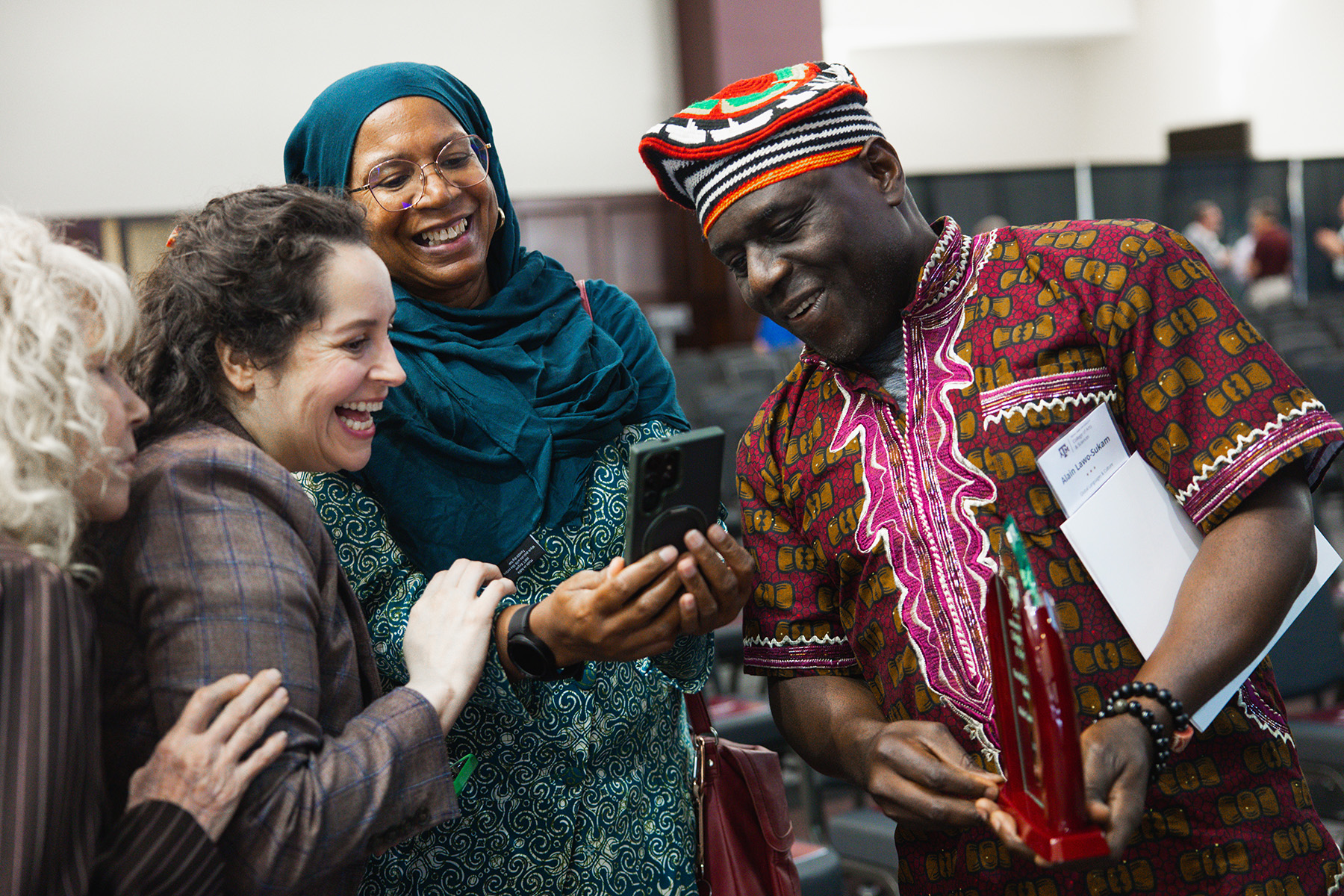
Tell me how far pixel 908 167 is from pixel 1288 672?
1332 cm

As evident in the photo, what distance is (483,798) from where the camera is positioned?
1.42 meters

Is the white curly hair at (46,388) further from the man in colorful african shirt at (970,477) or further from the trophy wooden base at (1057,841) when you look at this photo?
the trophy wooden base at (1057,841)

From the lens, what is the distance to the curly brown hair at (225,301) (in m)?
1.19

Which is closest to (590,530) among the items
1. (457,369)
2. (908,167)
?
(457,369)

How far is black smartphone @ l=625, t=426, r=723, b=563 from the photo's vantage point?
1.14 metres

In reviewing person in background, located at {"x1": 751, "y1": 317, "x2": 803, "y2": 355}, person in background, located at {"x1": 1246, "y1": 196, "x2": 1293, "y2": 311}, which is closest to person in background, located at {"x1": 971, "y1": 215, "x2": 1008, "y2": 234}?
person in background, located at {"x1": 751, "y1": 317, "x2": 803, "y2": 355}

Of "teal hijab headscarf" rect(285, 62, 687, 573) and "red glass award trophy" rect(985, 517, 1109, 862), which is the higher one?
"teal hijab headscarf" rect(285, 62, 687, 573)

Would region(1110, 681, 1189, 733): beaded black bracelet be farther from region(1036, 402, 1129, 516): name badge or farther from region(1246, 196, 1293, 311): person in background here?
region(1246, 196, 1293, 311): person in background

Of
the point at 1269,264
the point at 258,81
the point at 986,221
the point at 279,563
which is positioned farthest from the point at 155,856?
the point at 1269,264

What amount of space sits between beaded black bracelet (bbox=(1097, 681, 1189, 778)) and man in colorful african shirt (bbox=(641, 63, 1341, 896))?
11 millimetres

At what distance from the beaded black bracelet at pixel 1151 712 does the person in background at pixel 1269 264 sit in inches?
515

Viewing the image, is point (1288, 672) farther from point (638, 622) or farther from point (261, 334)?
point (261, 334)

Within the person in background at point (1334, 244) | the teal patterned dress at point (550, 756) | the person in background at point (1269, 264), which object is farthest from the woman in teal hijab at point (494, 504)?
the person in background at point (1334, 244)

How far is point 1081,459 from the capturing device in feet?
4.01
